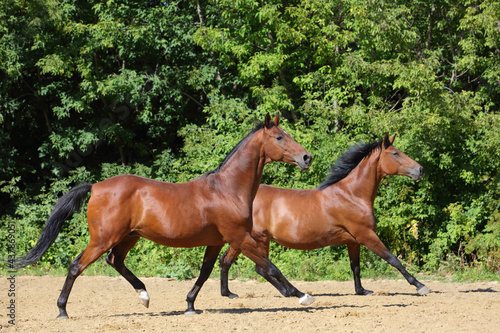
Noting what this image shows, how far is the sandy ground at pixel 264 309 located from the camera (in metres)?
5.75

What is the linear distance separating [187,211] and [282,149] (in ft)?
4.15

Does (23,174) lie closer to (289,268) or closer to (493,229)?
(289,268)

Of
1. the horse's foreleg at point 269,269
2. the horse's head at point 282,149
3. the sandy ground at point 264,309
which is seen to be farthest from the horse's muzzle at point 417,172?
the horse's foreleg at point 269,269

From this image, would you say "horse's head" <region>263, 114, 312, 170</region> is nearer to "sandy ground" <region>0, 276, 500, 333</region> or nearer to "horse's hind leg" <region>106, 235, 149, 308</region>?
"sandy ground" <region>0, 276, 500, 333</region>

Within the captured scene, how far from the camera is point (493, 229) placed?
1173 centimetres

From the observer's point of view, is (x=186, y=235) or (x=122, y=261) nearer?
(x=186, y=235)

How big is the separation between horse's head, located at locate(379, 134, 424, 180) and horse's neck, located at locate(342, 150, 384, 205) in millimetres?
91

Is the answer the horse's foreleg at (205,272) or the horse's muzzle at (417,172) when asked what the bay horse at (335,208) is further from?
the horse's foreleg at (205,272)

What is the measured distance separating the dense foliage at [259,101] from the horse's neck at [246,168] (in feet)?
14.2

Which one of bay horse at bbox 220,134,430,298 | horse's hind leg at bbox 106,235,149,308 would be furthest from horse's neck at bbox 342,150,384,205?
horse's hind leg at bbox 106,235,149,308

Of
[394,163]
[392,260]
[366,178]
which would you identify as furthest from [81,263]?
[394,163]

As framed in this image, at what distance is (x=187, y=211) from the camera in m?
6.41

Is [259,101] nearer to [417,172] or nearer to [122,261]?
[417,172]

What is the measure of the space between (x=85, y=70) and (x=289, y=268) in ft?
24.8
